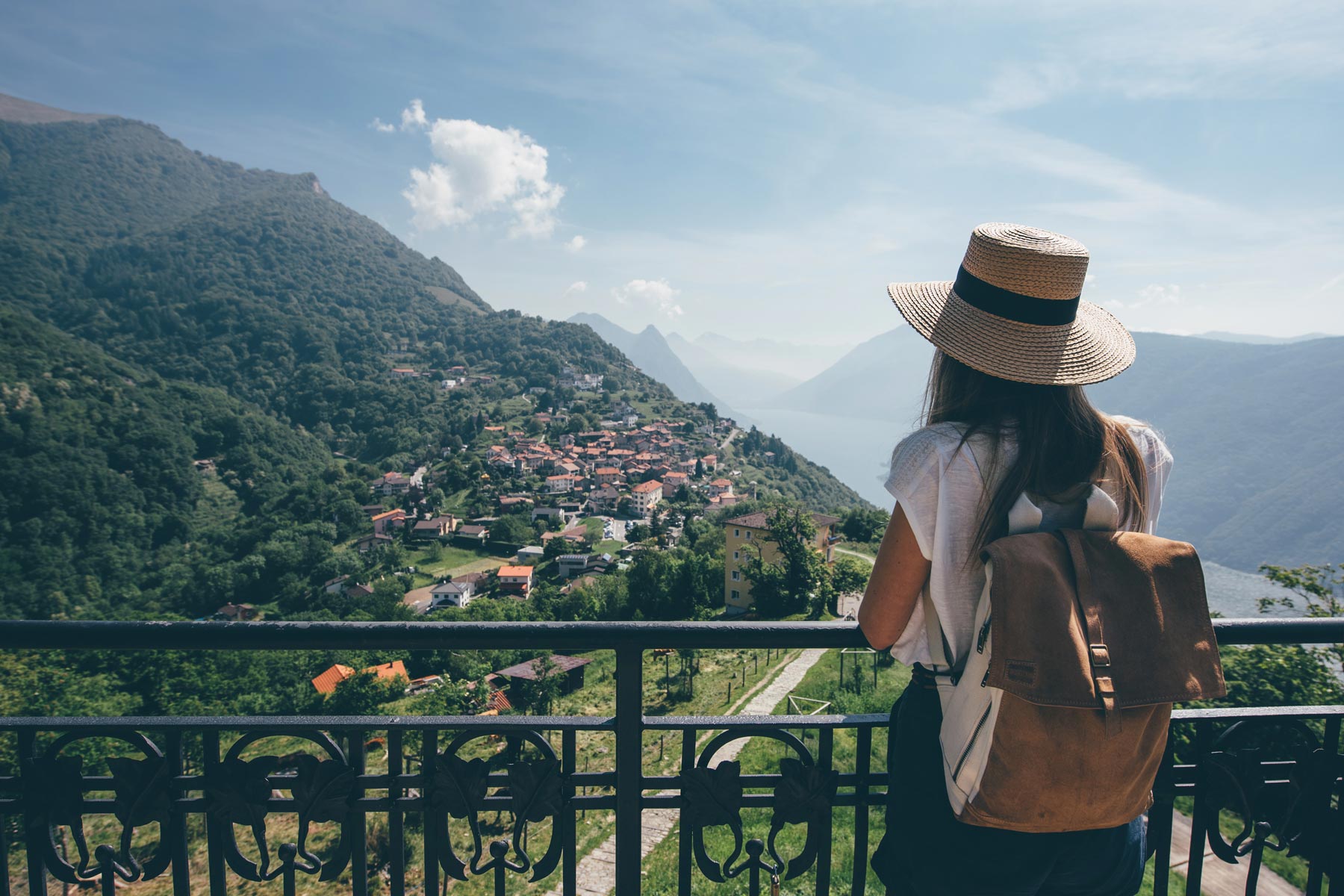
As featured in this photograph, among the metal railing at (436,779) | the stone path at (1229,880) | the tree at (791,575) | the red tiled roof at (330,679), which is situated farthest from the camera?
the tree at (791,575)

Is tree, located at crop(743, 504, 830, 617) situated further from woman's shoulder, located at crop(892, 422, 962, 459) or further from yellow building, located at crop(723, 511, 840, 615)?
woman's shoulder, located at crop(892, 422, 962, 459)

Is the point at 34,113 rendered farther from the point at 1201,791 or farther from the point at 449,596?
the point at 1201,791

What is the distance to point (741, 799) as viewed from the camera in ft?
5.22

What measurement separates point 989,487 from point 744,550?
1302 inches

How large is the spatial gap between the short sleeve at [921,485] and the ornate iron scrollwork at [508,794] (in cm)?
95

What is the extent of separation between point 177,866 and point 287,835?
1760 cm

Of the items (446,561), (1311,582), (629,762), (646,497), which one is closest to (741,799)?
(629,762)

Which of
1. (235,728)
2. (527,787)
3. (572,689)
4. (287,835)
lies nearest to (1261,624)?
(527,787)

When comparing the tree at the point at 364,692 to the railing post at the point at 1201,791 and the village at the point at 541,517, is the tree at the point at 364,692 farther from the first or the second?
the railing post at the point at 1201,791

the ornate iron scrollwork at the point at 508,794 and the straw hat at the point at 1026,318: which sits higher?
the straw hat at the point at 1026,318

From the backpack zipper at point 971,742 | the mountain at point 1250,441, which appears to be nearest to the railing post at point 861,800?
the backpack zipper at point 971,742

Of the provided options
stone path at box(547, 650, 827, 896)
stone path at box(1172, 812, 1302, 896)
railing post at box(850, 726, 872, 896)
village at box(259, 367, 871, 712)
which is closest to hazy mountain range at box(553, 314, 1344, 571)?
village at box(259, 367, 871, 712)

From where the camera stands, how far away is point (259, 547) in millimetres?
51469

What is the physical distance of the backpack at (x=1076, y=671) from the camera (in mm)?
1069
